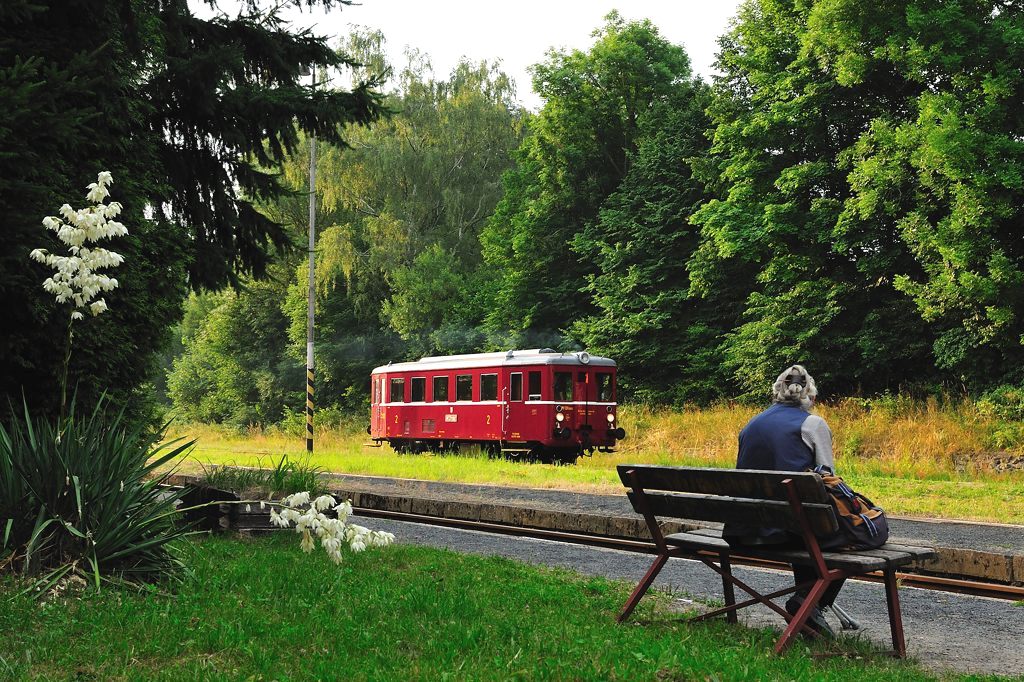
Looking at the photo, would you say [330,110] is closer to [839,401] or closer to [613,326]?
[839,401]

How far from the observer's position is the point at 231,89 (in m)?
10.8

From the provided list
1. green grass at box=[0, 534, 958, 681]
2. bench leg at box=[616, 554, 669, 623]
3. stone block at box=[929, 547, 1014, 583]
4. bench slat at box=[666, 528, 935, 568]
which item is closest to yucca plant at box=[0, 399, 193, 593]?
green grass at box=[0, 534, 958, 681]

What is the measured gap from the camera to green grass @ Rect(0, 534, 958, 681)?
15.2ft

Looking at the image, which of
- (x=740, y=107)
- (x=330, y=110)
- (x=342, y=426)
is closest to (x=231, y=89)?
(x=330, y=110)

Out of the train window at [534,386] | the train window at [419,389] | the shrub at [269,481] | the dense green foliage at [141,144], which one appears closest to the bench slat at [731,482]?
the shrub at [269,481]

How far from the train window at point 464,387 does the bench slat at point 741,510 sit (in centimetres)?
2039

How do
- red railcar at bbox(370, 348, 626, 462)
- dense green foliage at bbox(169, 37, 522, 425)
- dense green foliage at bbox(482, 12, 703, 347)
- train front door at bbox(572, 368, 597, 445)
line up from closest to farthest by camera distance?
red railcar at bbox(370, 348, 626, 462)
train front door at bbox(572, 368, 597, 445)
dense green foliage at bbox(482, 12, 703, 347)
dense green foliage at bbox(169, 37, 522, 425)

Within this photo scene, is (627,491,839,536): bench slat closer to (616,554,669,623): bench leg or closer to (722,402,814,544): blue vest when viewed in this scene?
(722,402,814,544): blue vest

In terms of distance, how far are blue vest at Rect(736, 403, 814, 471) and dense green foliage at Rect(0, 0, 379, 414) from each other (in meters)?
4.97

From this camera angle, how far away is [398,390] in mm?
30188

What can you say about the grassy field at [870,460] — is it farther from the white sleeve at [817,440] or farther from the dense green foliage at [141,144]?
the white sleeve at [817,440]

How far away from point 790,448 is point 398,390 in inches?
976

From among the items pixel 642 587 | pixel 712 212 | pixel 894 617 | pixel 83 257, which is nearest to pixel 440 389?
pixel 712 212

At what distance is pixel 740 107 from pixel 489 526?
23.9 m
